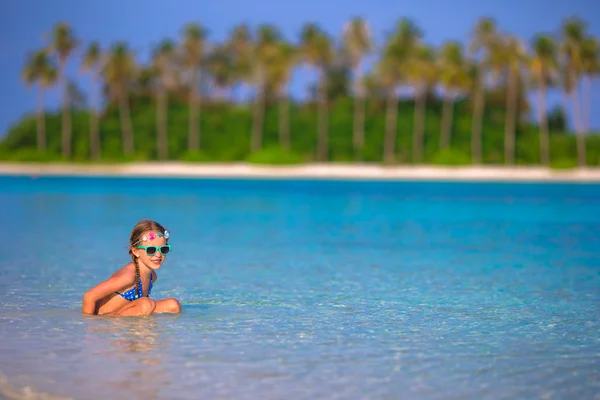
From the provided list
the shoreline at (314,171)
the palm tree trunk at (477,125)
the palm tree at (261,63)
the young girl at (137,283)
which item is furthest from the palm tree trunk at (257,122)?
the young girl at (137,283)

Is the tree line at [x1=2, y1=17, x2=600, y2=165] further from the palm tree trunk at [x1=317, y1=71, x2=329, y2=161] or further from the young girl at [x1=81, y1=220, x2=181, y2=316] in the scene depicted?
the young girl at [x1=81, y1=220, x2=181, y2=316]

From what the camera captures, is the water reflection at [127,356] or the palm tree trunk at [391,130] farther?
the palm tree trunk at [391,130]

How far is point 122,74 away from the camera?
9088 cm

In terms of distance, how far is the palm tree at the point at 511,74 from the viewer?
271 ft

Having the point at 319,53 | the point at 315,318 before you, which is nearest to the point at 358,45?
the point at 319,53

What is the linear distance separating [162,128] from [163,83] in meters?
4.34

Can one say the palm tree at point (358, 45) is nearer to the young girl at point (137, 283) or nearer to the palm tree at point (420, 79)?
the palm tree at point (420, 79)

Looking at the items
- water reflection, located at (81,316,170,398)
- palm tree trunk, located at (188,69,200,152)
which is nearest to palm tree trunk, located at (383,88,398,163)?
palm tree trunk, located at (188,69,200,152)

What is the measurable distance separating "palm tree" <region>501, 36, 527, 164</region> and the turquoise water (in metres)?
61.7

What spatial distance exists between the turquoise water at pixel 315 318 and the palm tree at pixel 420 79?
62474mm

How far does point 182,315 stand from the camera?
408 inches

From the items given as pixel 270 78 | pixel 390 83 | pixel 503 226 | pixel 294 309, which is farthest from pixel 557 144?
pixel 294 309

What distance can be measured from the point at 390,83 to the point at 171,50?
2183 centimetres

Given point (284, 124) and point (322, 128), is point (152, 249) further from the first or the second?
point (284, 124)
